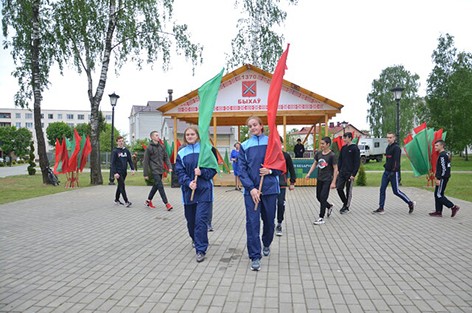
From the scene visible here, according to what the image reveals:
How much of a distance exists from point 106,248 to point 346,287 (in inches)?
143

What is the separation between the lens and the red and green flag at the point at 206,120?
16.3 ft

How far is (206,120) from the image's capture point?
509 centimetres

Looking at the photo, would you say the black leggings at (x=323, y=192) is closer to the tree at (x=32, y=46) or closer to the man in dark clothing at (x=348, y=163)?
the man in dark clothing at (x=348, y=163)

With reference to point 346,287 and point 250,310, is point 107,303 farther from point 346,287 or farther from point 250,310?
point 346,287

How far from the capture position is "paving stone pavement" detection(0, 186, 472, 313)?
3582mm

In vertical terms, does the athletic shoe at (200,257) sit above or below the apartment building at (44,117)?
below

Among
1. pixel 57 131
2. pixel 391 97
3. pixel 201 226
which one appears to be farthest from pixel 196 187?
pixel 57 131

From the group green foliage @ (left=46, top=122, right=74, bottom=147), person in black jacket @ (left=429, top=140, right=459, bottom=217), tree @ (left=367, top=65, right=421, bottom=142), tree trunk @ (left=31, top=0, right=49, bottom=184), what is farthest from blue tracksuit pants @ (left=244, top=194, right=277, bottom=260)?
green foliage @ (left=46, top=122, right=74, bottom=147)

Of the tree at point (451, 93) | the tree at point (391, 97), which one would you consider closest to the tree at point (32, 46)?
the tree at point (451, 93)

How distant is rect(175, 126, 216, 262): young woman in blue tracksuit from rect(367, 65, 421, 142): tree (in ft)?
157

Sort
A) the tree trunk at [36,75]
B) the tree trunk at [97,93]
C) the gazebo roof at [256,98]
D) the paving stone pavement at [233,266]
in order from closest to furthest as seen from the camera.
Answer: the paving stone pavement at [233,266] → the gazebo roof at [256,98] → the tree trunk at [36,75] → the tree trunk at [97,93]

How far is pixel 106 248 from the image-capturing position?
226 inches

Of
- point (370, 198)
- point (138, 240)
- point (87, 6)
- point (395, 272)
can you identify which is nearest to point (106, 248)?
point (138, 240)

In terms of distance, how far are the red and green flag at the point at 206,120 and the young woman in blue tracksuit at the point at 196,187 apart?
0.11 m
